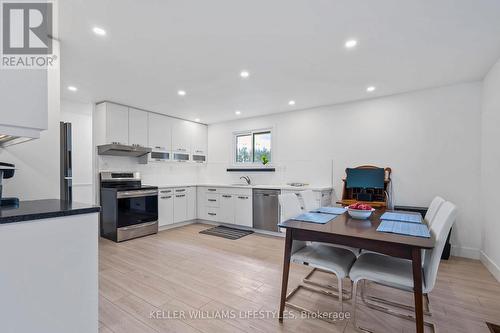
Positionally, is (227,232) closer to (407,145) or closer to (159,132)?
(159,132)

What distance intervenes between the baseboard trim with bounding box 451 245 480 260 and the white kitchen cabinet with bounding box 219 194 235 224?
353 centimetres

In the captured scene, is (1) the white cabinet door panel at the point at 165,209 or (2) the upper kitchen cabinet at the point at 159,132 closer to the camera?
(1) the white cabinet door panel at the point at 165,209

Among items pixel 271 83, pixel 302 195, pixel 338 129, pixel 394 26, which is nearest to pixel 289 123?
pixel 338 129

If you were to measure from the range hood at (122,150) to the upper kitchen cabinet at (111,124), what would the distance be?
0.16 m

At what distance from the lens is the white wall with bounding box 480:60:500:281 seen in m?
2.56

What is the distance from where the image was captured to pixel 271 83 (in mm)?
3240

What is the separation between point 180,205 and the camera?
4.81 meters

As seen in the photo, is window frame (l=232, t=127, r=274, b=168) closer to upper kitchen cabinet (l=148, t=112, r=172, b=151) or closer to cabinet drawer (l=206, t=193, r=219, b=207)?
cabinet drawer (l=206, t=193, r=219, b=207)

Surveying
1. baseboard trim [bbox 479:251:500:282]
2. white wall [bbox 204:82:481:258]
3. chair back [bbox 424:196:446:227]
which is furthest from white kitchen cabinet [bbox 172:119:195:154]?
baseboard trim [bbox 479:251:500:282]

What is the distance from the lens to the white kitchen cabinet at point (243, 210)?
446 centimetres

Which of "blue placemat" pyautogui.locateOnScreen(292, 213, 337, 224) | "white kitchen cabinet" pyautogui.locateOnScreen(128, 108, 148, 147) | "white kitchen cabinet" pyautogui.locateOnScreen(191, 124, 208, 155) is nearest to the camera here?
"blue placemat" pyautogui.locateOnScreen(292, 213, 337, 224)

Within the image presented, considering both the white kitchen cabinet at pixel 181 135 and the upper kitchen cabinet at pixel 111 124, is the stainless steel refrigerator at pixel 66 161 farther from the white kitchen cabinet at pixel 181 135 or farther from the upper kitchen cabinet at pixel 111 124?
the white kitchen cabinet at pixel 181 135

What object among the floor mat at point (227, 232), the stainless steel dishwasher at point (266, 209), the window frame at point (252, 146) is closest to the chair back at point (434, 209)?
the stainless steel dishwasher at point (266, 209)

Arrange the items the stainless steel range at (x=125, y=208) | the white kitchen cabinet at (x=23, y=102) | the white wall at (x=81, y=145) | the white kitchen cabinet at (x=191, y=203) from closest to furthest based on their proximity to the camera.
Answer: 1. the white kitchen cabinet at (x=23, y=102)
2. the stainless steel range at (x=125, y=208)
3. the white wall at (x=81, y=145)
4. the white kitchen cabinet at (x=191, y=203)
